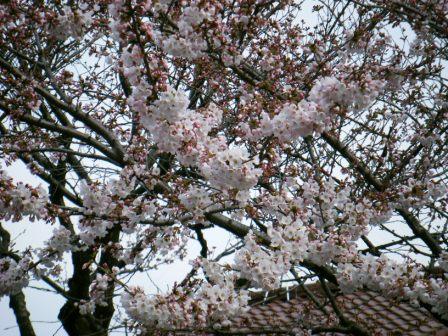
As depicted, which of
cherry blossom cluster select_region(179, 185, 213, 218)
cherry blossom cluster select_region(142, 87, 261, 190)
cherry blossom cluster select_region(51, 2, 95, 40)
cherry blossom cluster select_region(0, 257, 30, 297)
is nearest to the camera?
cherry blossom cluster select_region(142, 87, 261, 190)

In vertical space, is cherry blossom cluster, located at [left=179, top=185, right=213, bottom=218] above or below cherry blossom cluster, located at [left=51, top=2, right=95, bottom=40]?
below

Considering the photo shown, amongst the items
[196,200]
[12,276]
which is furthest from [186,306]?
[12,276]

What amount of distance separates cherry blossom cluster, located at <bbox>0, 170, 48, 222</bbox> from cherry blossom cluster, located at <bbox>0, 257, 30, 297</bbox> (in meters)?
0.81

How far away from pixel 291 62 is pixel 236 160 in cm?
226

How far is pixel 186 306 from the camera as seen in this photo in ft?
10.6

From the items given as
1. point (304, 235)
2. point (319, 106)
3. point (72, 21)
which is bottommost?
point (304, 235)

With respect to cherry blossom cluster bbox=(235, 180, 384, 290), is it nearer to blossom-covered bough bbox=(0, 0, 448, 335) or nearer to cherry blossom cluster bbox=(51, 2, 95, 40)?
blossom-covered bough bbox=(0, 0, 448, 335)

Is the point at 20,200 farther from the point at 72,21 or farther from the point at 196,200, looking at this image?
the point at 72,21

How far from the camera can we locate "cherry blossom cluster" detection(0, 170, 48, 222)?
3518mm

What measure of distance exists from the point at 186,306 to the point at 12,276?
1.89 metres

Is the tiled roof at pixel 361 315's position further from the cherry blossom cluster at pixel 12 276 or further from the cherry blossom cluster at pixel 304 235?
the cherry blossom cluster at pixel 12 276

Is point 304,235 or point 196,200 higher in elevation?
point 196,200

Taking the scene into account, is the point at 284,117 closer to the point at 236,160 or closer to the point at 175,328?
the point at 236,160

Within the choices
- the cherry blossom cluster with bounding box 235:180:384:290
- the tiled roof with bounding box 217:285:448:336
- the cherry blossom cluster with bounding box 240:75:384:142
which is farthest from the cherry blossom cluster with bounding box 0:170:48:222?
the tiled roof with bounding box 217:285:448:336
